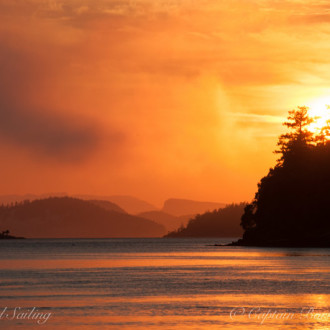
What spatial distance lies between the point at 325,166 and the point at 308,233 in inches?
636

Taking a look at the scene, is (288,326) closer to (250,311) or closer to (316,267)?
(250,311)

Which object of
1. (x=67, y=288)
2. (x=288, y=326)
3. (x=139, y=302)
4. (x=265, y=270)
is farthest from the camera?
(x=265, y=270)

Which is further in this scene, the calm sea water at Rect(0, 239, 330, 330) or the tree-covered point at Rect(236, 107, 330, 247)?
the tree-covered point at Rect(236, 107, 330, 247)

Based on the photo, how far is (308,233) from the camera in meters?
195

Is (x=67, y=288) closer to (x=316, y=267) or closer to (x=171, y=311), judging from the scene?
(x=171, y=311)

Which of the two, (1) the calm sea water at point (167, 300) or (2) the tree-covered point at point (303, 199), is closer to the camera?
(1) the calm sea water at point (167, 300)

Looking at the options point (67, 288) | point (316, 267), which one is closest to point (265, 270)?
point (316, 267)

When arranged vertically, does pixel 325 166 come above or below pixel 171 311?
above

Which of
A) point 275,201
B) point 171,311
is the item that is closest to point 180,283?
point 171,311

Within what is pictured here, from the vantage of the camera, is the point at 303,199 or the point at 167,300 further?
the point at 303,199

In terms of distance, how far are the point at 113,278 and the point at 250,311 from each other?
40913mm

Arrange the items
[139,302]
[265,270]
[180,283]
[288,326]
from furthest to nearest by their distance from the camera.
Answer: [265,270] → [180,283] → [139,302] → [288,326]

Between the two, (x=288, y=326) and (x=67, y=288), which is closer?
(x=288, y=326)

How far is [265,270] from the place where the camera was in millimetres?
110625
